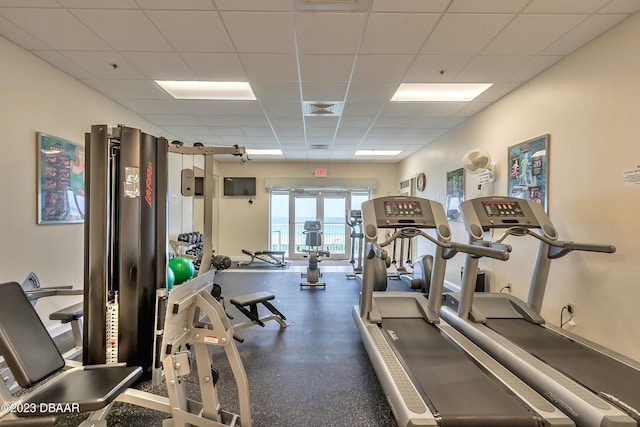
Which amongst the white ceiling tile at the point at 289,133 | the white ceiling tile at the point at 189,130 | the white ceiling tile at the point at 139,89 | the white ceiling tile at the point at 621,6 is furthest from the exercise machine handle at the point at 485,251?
the white ceiling tile at the point at 189,130

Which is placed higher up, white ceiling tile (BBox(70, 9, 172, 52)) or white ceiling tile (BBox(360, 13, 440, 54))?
white ceiling tile (BBox(70, 9, 172, 52))

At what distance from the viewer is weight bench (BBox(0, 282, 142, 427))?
4.09ft

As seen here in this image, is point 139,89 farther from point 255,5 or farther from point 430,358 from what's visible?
point 430,358

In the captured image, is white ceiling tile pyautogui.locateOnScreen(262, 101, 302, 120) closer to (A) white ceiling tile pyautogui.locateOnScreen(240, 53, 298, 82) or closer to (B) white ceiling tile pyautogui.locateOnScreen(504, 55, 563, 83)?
(A) white ceiling tile pyautogui.locateOnScreen(240, 53, 298, 82)

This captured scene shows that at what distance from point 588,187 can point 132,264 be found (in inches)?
137

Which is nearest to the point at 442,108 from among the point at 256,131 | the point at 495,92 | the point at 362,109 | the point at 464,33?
the point at 495,92

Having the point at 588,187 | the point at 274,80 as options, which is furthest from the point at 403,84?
the point at 588,187

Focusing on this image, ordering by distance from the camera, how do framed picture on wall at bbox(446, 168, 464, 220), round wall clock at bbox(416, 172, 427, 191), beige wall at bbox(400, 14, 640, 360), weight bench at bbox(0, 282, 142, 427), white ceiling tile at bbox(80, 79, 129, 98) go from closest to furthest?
weight bench at bbox(0, 282, 142, 427) → beige wall at bbox(400, 14, 640, 360) → white ceiling tile at bbox(80, 79, 129, 98) → framed picture on wall at bbox(446, 168, 464, 220) → round wall clock at bbox(416, 172, 427, 191)

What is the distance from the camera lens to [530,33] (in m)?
2.24

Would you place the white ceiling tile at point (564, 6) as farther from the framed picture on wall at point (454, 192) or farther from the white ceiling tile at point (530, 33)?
the framed picture on wall at point (454, 192)

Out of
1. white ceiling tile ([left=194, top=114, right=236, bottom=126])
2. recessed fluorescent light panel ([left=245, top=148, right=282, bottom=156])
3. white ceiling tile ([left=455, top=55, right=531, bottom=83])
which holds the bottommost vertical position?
recessed fluorescent light panel ([left=245, top=148, right=282, bottom=156])

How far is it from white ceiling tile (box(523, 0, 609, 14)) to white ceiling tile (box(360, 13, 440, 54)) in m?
0.62

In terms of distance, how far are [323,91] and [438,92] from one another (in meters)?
1.39

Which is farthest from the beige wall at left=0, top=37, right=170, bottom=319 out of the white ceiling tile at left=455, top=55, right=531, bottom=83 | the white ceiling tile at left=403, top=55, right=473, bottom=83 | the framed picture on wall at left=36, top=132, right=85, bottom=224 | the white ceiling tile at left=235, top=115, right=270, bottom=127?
the white ceiling tile at left=455, top=55, right=531, bottom=83
